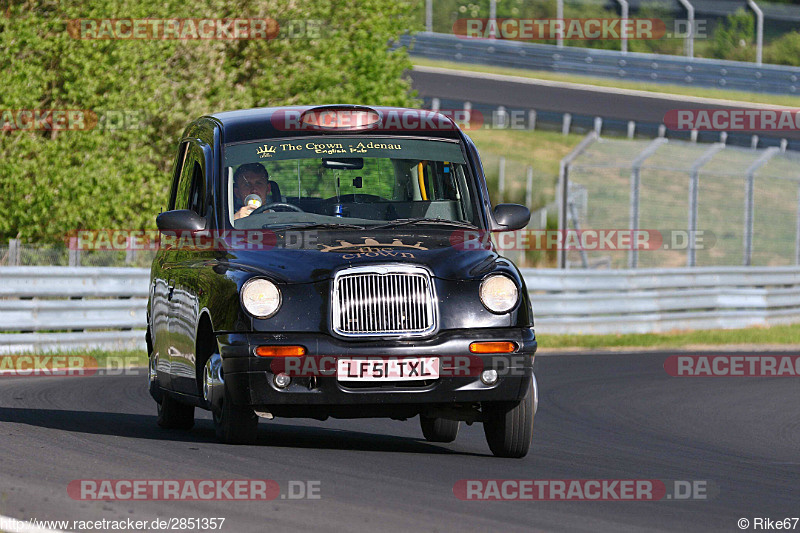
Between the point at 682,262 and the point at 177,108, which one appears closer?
the point at 177,108

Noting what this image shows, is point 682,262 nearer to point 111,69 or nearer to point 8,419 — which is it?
point 111,69

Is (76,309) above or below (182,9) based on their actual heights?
below

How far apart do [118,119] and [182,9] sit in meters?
3.03

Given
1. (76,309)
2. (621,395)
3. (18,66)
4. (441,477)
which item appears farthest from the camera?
(18,66)

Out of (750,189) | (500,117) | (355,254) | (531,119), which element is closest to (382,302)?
(355,254)

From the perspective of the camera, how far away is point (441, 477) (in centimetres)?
737

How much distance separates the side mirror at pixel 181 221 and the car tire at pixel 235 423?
1138mm

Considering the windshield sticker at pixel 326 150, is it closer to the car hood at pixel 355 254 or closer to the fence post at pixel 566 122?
the car hood at pixel 355 254

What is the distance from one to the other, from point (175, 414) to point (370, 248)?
238 cm

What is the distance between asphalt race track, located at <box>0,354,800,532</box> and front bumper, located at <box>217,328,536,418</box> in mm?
315

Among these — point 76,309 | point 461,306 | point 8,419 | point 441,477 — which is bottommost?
point 76,309

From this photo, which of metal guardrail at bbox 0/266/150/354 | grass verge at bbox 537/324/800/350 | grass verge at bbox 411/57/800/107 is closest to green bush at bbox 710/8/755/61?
grass verge at bbox 411/57/800/107

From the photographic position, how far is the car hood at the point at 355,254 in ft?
25.9

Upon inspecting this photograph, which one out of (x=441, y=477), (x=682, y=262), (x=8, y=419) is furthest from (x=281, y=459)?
(x=682, y=262)
